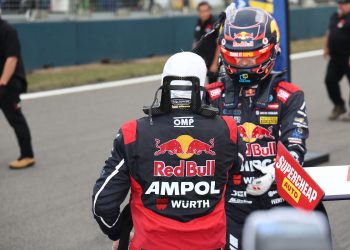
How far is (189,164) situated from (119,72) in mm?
12879

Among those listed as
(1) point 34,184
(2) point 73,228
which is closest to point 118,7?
(1) point 34,184

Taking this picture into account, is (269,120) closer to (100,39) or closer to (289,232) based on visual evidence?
(289,232)

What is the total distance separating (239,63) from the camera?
3.49 m

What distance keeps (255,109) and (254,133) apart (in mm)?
138

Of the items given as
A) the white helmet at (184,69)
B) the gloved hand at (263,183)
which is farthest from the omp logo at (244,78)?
the white helmet at (184,69)

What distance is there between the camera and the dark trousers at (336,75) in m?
10.6

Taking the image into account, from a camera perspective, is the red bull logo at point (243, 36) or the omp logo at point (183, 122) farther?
the red bull logo at point (243, 36)

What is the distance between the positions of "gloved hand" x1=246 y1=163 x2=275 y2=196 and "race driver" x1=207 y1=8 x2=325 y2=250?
0.13 meters

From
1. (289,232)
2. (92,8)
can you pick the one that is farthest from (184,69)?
(92,8)

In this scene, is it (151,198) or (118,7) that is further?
(118,7)

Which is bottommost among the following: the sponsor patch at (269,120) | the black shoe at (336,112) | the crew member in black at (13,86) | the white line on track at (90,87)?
the black shoe at (336,112)

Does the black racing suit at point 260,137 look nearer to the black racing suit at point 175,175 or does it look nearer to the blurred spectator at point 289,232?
the black racing suit at point 175,175

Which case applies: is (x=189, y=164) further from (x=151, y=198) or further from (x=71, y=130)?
(x=71, y=130)

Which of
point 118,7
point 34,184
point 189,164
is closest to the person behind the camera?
point 189,164
